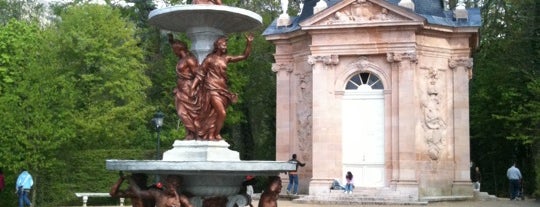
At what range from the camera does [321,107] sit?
26.9m

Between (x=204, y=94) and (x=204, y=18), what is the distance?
4.21 feet

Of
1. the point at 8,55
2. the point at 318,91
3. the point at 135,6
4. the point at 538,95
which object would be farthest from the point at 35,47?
the point at 538,95

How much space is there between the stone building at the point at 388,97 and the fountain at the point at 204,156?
45.5 ft

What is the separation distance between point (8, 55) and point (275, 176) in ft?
77.6

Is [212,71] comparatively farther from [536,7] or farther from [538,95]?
[536,7]

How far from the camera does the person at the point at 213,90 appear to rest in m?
12.2

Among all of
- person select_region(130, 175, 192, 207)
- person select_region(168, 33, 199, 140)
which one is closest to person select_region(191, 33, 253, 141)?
person select_region(168, 33, 199, 140)

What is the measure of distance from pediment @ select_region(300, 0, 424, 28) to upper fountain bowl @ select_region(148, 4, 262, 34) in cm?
1369

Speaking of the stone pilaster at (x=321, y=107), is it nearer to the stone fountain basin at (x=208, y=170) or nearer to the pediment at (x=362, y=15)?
the pediment at (x=362, y=15)

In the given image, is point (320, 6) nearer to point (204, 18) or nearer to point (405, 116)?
point (405, 116)

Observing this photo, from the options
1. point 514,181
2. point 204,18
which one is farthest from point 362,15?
point 204,18

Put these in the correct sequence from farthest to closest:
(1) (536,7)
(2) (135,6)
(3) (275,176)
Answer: (2) (135,6), (1) (536,7), (3) (275,176)

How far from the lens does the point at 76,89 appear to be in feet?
109

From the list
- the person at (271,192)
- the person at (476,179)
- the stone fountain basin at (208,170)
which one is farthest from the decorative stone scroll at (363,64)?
the stone fountain basin at (208,170)
